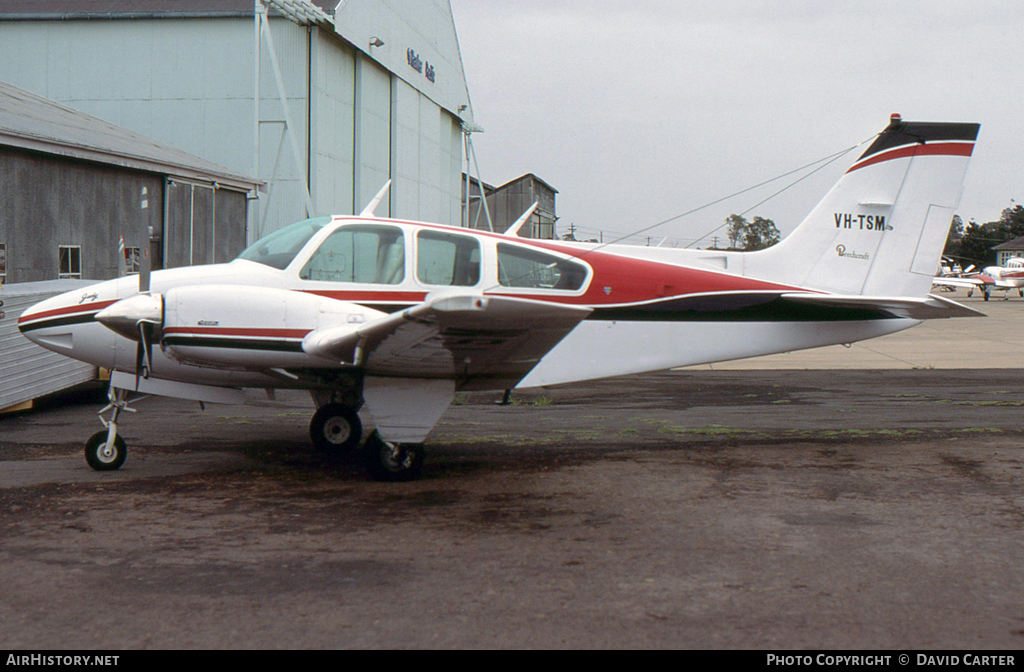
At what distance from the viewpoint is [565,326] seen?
604cm

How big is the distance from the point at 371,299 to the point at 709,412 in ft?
16.8

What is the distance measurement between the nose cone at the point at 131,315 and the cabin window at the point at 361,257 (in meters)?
1.30

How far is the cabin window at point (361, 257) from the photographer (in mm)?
7473

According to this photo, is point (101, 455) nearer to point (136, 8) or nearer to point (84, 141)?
point (84, 141)

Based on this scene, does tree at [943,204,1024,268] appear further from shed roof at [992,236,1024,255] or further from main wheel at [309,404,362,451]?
main wheel at [309,404,362,451]

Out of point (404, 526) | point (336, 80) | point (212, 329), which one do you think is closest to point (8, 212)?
point (212, 329)

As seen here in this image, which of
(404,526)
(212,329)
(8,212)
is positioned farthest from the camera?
(8,212)

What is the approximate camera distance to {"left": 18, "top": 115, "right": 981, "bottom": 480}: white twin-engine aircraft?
6594mm

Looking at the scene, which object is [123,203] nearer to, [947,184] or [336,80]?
[336,80]

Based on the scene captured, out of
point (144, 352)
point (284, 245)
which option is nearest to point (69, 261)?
point (284, 245)

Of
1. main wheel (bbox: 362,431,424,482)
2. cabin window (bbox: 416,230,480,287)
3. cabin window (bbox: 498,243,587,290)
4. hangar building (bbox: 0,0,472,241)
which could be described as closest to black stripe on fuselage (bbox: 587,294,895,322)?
cabin window (bbox: 498,243,587,290)

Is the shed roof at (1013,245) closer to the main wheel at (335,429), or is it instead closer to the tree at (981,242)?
the tree at (981,242)

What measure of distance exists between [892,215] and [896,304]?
63.9 inches

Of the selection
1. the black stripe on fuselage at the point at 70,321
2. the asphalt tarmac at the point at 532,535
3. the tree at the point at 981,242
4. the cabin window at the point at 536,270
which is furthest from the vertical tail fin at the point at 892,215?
the tree at the point at 981,242
